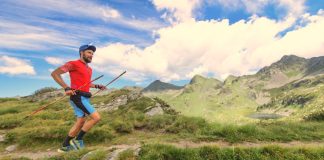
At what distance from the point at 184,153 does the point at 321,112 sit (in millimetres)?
13992

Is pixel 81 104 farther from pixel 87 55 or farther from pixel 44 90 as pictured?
pixel 44 90

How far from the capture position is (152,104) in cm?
2458

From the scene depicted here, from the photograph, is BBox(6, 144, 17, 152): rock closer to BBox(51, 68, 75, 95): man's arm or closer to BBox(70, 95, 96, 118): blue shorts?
BBox(70, 95, 96, 118): blue shorts

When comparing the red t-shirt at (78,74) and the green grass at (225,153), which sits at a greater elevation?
the red t-shirt at (78,74)

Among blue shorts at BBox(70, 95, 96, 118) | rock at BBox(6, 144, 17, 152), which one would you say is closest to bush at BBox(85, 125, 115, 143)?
blue shorts at BBox(70, 95, 96, 118)

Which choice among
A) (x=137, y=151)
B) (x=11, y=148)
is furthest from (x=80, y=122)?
(x=11, y=148)

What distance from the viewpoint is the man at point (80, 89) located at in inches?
477

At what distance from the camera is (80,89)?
1232 cm

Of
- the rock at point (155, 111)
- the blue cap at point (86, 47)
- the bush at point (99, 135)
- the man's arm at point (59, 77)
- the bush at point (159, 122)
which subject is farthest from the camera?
the rock at point (155, 111)

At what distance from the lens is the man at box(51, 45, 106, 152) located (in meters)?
12.1

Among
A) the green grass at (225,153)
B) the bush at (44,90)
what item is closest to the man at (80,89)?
Result: the green grass at (225,153)

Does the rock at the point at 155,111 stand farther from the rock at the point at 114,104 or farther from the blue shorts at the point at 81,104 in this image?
the blue shorts at the point at 81,104

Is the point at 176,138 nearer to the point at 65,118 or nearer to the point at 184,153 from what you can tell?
the point at 184,153

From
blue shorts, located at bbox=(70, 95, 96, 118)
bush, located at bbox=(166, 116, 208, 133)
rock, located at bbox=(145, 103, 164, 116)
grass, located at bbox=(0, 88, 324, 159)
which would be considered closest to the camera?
blue shorts, located at bbox=(70, 95, 96, 118)
